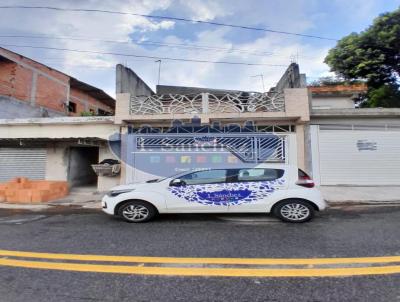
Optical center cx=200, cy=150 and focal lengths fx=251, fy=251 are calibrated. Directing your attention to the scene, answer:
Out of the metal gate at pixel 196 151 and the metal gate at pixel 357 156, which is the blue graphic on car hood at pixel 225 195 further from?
the metal gate at pixel 357 156

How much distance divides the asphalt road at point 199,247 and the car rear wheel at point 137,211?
0.85ft

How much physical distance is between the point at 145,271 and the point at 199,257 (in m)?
0.81

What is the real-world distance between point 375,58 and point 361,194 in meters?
10.2

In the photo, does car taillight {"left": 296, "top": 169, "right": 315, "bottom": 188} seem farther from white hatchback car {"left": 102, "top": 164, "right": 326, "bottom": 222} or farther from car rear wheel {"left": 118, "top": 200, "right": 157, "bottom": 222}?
car rear wheel {"left": 118, "top": 200, "right": 157, "bottom": 222}

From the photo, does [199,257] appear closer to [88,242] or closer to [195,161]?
[88,242]

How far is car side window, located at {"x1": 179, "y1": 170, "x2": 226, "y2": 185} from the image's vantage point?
19.0 feet

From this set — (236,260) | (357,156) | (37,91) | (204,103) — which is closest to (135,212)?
(236,260)

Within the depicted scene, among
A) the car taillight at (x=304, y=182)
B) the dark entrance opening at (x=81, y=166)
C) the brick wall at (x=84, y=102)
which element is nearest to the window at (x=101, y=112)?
the brick wall at (x=84, y=102)

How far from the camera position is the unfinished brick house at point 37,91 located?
13516mm

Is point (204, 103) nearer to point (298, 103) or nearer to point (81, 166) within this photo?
point (298, 103)

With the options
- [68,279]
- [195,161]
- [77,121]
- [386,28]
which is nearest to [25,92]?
[77,121]

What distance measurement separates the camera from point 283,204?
18.4 feet

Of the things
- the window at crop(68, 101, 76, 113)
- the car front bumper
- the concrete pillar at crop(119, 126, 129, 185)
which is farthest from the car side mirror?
the window at crop(68, 101, 76, 113)

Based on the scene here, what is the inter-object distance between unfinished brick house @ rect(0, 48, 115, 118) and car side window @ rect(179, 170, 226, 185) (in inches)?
417
